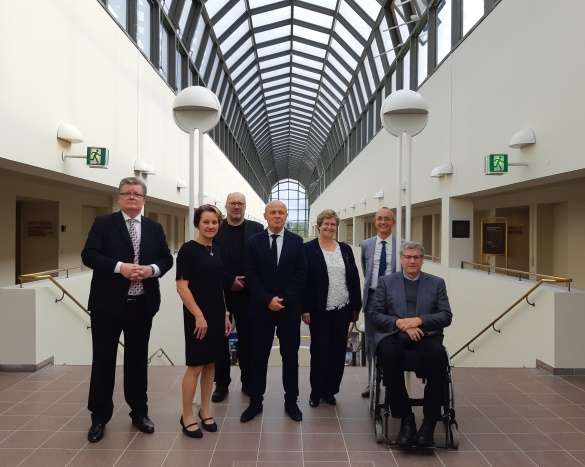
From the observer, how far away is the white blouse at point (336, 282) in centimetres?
407

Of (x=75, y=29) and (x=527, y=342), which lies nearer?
(x=527, y=342)

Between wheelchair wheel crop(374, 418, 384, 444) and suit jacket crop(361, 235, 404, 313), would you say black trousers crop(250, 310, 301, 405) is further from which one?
suit jacket crop(361, 235, 404, 313)

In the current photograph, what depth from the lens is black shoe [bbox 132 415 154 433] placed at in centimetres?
351

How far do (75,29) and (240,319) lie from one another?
4.44 metres

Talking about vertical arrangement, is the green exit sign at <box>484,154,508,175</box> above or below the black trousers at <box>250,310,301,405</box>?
above

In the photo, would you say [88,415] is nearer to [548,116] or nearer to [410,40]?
[548,116]

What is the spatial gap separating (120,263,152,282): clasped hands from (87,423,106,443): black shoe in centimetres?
102

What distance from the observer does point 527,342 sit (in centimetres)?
591

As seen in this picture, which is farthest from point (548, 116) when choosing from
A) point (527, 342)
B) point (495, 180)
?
point (527, 342)

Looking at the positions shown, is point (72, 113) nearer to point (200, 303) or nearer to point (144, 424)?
point (200, 303)

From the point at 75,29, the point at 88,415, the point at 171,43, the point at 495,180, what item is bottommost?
the point at 88,415

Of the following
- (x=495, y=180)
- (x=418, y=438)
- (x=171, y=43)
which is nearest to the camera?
(x=418, y=438)

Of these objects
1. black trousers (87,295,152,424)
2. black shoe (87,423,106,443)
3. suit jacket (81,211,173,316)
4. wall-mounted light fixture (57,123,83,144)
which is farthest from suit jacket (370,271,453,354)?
wall-mounted light fixture (57,123,83,144)

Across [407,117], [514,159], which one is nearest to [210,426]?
[407,117]
